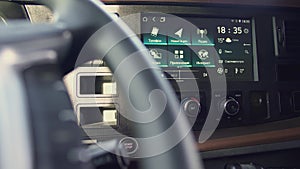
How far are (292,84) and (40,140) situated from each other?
2.68ft

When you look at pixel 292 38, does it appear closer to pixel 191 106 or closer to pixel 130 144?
pixel 191 106

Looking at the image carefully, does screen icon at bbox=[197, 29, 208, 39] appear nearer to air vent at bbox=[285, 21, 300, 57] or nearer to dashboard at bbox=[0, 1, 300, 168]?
dashboard at bbox=[0, 1, 300, 168]

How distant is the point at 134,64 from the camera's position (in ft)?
1.27

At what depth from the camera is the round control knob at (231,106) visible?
966 mm

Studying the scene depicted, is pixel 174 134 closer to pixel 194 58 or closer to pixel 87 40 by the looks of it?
pixel 87 40

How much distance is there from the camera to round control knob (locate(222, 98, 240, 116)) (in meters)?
0.97

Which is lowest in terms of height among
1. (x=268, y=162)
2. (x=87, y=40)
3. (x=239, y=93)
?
(x=268, y=162)

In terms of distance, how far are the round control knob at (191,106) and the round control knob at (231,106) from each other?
0.05 metres

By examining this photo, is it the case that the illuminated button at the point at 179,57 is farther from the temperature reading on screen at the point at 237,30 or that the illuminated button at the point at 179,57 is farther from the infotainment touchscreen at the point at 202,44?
the temperature reading on screen at the point at 237,30

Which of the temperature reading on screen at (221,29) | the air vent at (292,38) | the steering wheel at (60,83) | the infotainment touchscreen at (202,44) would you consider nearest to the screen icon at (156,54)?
the infotainment touchscreen at (202,44)

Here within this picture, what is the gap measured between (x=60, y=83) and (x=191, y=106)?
2.07 feet

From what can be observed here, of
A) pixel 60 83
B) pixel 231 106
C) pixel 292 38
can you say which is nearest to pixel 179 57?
pixel 231 106

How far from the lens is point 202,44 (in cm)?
97

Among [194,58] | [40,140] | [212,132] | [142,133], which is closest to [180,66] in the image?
[194,58]
